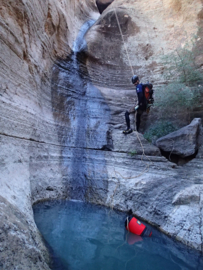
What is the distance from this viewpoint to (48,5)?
7234 mm

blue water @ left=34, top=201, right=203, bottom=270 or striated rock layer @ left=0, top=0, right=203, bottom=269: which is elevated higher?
striated rock layer @ left=0, top=0, right=203, bottom=269

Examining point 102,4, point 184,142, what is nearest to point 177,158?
point 184,142

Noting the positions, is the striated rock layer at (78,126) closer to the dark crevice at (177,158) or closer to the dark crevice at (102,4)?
the dark crevice at (177,158)

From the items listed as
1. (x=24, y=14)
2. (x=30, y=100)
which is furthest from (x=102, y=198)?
(x=24, y=14)

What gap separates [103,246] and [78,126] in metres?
5.00

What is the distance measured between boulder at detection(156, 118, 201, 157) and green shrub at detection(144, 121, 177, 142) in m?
0.84

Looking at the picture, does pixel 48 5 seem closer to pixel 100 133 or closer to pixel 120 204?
pixel 100 133

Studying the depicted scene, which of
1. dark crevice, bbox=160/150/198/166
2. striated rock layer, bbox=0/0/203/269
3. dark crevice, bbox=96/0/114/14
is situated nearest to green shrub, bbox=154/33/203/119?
striated rock layer, bbox=0/0/203/269

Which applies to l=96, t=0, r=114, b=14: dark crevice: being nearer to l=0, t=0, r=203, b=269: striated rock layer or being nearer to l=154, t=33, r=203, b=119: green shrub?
l=0, t=0, r=203, b=269: striated rock layer

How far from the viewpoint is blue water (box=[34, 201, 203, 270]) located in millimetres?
2938

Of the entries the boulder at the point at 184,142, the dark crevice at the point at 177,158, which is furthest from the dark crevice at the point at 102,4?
the dark crevice at the point at 177,158

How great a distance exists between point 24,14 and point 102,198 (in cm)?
557

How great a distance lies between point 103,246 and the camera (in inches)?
136

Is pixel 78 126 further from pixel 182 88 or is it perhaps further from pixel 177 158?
pixel 182 88
